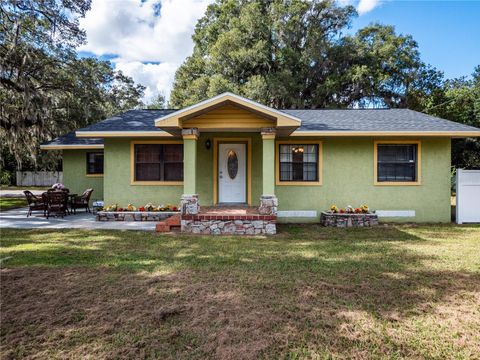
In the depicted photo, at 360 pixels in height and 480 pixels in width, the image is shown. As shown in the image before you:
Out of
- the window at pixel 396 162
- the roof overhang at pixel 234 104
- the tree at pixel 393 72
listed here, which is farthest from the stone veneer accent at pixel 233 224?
the tree at pixel 393 72

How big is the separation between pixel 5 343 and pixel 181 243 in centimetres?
409

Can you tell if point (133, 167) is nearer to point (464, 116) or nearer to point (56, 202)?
point (56, 202)

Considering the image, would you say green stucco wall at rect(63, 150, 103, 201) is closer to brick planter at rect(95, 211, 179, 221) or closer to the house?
the house

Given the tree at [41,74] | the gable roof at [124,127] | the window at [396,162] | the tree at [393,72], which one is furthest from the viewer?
the tree at [393,72]

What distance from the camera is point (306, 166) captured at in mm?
9828

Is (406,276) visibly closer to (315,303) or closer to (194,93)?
(315,303)

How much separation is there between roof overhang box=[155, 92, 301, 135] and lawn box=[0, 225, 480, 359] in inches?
126

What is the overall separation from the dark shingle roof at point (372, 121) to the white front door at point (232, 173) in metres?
2.13

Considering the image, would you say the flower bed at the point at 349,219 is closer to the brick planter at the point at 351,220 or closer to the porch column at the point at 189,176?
the brick planter at the point at 351,220

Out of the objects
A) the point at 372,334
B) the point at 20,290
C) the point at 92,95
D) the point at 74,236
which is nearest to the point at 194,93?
the point at 92,95

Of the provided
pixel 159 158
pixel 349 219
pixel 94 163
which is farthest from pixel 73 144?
pixel 349 219

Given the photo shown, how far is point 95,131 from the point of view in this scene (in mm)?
9547

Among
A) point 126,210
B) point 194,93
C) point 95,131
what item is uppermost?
point 194,93

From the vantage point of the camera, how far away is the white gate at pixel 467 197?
9.44m
